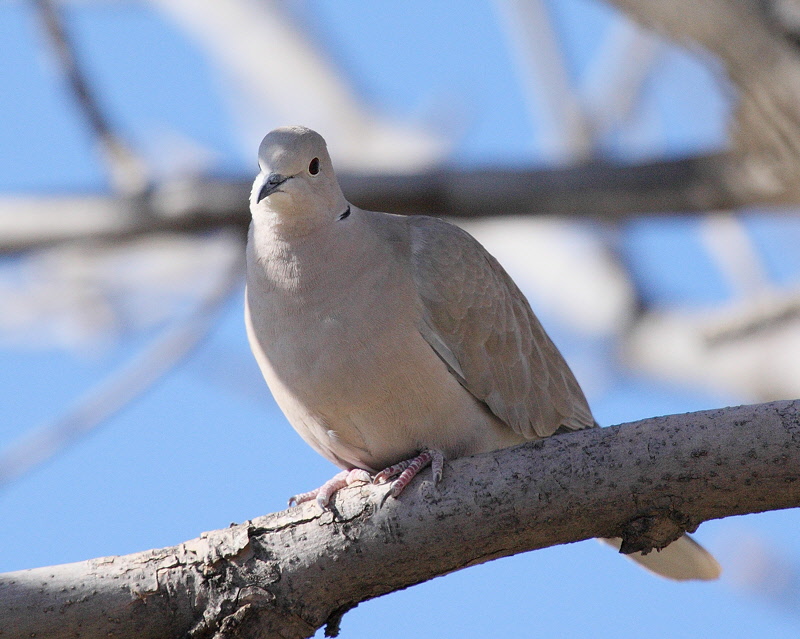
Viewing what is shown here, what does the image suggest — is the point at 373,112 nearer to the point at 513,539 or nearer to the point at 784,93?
the point at 784,93

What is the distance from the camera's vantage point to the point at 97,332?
27.1 ft

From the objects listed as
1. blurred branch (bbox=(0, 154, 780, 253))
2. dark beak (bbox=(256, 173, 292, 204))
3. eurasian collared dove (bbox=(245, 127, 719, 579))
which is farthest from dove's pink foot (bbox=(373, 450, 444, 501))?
blurred branch (bbox=(0, 154, 780, 253))

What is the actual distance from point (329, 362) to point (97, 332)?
5290mm

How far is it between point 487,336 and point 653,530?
1158 millimetres

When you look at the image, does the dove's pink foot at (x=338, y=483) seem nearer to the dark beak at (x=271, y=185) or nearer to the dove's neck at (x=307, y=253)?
the dove's neck at (x=307, y=253)

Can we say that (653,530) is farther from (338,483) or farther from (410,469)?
(338,483)

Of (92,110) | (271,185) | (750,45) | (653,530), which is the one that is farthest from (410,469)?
(92,110)

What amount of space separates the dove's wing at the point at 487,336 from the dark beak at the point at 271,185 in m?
0.57

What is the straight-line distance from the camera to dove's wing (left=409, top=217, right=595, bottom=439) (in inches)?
148

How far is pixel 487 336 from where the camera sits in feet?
12.9

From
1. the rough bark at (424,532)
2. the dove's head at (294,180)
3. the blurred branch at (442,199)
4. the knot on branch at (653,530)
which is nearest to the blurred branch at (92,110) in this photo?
the blurred branch at (442,199)

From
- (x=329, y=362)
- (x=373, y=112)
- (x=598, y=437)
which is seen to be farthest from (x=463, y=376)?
(x=373, y=112)

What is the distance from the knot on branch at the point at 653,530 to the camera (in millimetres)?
2973

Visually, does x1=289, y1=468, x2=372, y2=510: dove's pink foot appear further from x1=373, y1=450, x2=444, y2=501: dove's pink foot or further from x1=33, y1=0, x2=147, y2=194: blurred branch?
x1=33, y1=0, x2=147, y2=194: blurred branch
